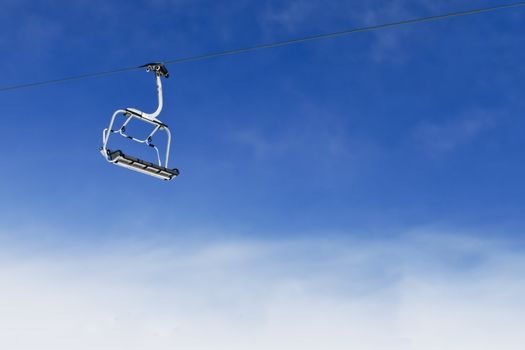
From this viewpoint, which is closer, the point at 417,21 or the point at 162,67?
the point at 417,21

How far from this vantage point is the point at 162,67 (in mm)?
18875

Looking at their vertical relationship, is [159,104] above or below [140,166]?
above

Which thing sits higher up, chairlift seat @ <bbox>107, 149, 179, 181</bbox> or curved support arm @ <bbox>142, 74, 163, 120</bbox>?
curved support arm @ <bbox>142, 74, 163, 120</bbox>

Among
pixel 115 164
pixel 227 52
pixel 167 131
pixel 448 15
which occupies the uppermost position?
pixel 227 52

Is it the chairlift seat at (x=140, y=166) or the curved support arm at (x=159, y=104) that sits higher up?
Result: the curved support arm at (x=159, y=104)

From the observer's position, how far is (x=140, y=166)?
51.6 ft

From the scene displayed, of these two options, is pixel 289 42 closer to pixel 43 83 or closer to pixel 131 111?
pixel 131 111

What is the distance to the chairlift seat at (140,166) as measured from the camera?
15.4 meters

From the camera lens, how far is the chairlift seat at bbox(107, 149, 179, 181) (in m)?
15.4

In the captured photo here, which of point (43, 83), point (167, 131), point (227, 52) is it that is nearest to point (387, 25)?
point (227, 52)

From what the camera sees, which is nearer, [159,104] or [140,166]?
[140,166]

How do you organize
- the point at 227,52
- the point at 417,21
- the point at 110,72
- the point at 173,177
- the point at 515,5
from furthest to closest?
the point at 110,72
the point at 227,52
the point at 173,177
the point at 417,21
the point at 515,5

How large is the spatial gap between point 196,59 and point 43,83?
5699 millimetres

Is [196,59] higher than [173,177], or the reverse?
[196,59]
